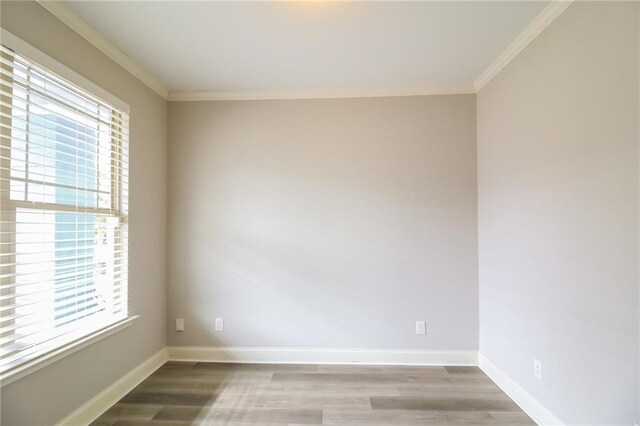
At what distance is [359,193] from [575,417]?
2.00 metres

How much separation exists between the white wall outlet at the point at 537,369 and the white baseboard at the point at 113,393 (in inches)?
114

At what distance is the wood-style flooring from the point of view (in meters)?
1.90

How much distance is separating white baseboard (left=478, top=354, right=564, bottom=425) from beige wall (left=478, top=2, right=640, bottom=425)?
0.16 ft

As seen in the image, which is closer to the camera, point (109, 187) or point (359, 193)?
point (109, 187)

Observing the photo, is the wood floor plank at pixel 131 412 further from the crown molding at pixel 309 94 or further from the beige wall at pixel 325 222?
the crown molding at pixel 309 94

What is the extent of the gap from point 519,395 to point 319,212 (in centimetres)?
204

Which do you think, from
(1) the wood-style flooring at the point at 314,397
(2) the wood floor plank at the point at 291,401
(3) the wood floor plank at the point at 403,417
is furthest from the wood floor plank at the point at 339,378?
(3) the wood floor plank at the point at 403,417

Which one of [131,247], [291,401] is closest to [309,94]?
[131,247]

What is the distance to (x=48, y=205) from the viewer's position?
1.62 metres

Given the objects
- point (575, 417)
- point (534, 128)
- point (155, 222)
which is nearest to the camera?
point (575, 417)

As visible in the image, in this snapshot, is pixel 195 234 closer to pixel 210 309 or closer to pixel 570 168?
pixel 210 309

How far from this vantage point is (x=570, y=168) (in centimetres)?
160

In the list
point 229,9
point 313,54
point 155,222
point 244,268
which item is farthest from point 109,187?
point 313,54

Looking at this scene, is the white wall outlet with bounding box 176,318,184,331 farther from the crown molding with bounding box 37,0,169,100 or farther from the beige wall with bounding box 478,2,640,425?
the beige wall with bounding box 478,2,640,425
